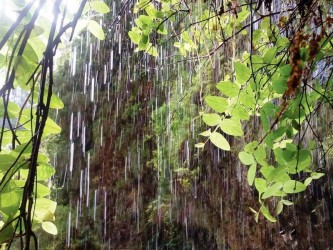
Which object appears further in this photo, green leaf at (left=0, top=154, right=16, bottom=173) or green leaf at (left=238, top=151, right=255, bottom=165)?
green leaf at (left=238, top=151, right=255, bottom=165)

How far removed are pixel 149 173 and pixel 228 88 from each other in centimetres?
410

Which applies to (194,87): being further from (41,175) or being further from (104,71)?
(41,175)

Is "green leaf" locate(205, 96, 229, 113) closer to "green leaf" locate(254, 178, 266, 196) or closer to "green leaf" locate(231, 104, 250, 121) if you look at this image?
"green leaf" locate(231, 104, 250, 121)

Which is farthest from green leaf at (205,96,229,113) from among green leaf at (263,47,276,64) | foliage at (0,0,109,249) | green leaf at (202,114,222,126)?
foliage at (0,0,109,249)

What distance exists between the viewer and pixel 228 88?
73 centimetres

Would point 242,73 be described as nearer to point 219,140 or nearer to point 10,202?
point 219,140

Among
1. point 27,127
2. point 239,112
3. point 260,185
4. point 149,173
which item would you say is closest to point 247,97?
point 239,112

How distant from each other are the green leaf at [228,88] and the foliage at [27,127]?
1.11ft

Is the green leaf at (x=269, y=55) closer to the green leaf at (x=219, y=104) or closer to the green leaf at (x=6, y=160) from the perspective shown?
the green leaf at (x=219, y=104)

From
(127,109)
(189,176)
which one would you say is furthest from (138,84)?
(189,176)

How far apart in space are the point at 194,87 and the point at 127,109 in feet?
5.89

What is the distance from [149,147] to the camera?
4.83 meters

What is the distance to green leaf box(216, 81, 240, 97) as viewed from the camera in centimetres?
73

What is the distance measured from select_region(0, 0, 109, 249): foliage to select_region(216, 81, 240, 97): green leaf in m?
0.34
